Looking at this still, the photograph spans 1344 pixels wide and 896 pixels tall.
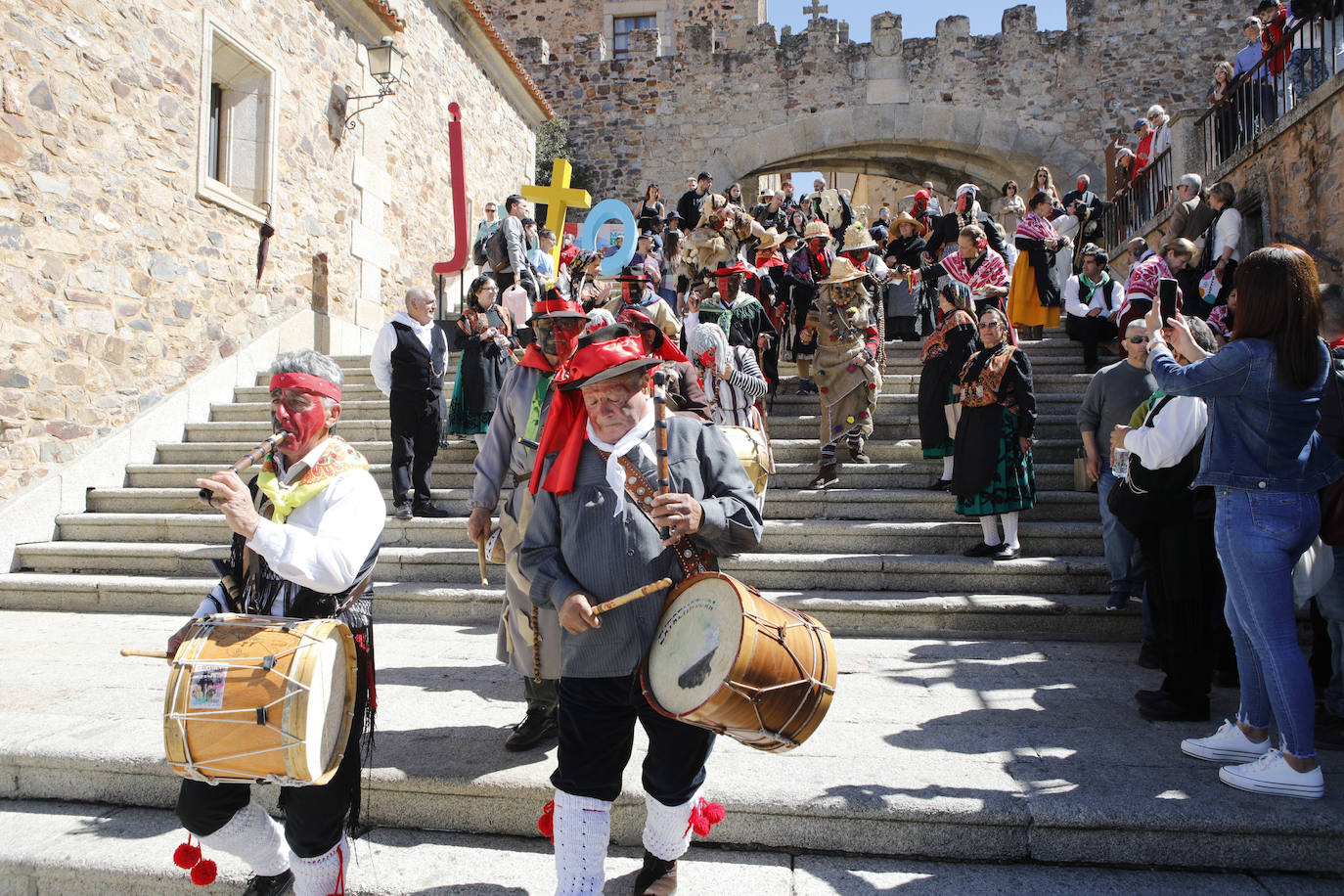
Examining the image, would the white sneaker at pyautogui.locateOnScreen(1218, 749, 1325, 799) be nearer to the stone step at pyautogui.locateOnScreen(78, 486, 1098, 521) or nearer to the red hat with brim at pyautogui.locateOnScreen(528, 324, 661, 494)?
the red hat with brim at pyautogui.locateOnScreen(528, 324, 661, 494)

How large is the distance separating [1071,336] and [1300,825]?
24.8ft

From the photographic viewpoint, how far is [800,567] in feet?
19.5

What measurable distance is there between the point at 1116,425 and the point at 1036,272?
19.2ft

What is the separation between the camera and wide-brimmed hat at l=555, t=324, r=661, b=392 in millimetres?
2568

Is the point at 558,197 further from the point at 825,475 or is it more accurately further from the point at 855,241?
the point at 825,475

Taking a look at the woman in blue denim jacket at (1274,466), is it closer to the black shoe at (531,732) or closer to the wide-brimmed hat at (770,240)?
the black shoe at (531,732)

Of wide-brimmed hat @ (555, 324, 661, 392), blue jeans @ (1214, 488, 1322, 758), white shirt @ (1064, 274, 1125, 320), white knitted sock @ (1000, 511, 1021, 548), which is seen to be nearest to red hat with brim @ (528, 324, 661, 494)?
wide-brimmed hat @ (555, 324, 661, 392)

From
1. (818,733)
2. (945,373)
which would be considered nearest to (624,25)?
(945,373)

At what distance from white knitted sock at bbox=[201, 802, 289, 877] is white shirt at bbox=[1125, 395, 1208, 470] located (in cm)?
366

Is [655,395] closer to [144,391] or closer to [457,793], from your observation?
[457,793]

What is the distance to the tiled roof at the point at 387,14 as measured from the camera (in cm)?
1223

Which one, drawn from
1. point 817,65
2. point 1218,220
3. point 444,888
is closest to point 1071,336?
point 1218,220

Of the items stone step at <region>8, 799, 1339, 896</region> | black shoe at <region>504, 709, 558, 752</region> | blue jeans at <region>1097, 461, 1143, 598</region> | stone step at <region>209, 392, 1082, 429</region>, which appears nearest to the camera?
stone step at <region>8, 799, 1339, 896</region>

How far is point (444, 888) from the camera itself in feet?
9.40
